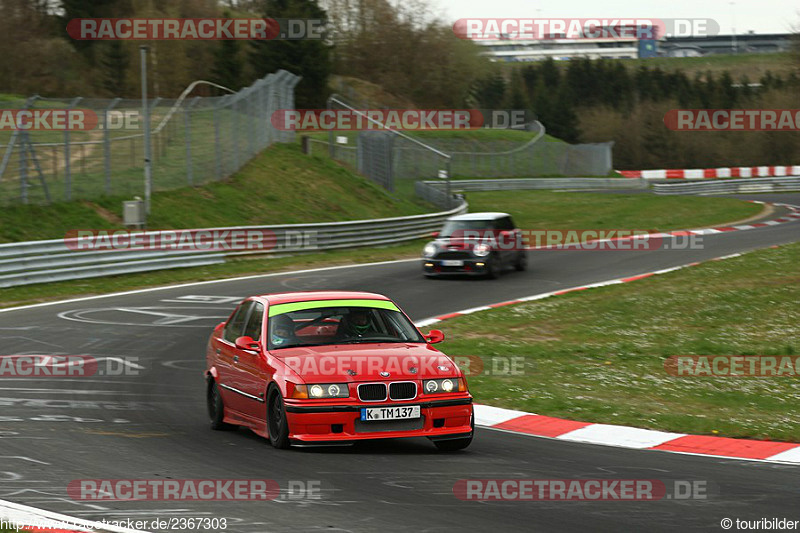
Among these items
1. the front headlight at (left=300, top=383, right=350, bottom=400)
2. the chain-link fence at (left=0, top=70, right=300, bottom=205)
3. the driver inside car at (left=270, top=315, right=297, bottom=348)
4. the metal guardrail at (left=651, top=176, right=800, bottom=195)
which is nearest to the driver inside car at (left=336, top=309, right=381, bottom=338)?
the driver inside car at (left=270, top=315, right=297, bottom=348)

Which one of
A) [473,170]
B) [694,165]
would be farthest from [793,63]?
[473,170]

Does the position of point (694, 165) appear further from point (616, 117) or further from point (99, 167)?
point (99, 167)

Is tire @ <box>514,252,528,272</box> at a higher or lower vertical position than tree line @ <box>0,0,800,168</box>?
lower

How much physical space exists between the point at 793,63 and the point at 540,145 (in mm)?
21608

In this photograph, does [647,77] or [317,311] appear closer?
[317,311]

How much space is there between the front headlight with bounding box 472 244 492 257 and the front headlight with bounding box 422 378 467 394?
16.2 metres

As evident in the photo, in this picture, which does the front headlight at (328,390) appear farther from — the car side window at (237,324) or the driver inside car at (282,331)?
the car side window at (237,324)

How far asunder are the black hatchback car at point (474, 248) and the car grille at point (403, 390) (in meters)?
16.2

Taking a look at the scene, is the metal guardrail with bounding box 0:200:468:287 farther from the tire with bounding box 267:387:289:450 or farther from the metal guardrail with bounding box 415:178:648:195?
the metal guardrail with bounding box 415:178:648:195

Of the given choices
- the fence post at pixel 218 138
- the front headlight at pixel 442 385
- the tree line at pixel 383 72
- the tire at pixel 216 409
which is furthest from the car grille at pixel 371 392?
the tree line at pixel 383 72

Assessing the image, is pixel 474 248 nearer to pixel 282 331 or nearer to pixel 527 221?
pixel 282 331

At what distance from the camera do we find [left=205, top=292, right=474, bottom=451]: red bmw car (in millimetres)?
8523

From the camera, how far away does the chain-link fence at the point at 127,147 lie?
2695 centimetres

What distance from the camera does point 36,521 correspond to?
20.6 ft
